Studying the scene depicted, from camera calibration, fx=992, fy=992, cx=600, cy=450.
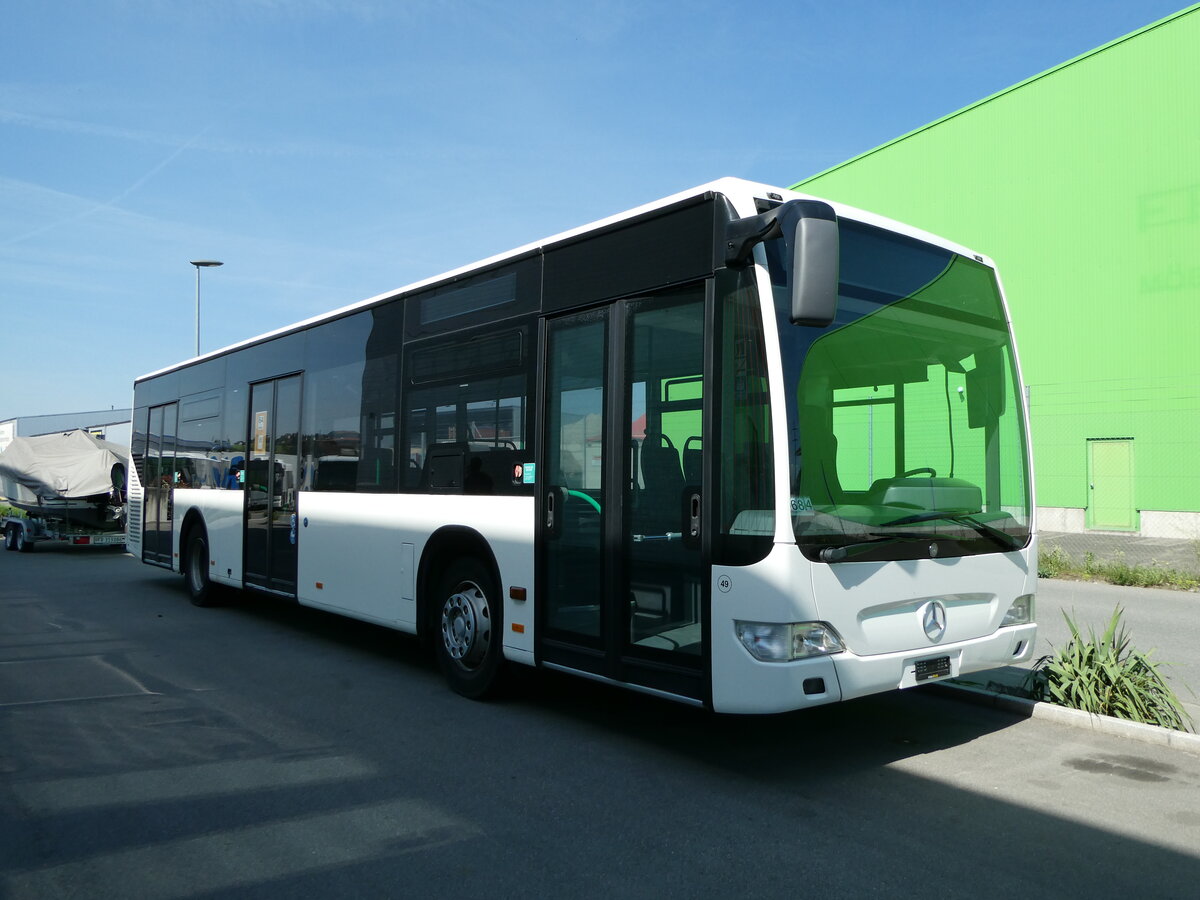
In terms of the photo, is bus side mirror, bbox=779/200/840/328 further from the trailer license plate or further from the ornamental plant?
the ornamental plant

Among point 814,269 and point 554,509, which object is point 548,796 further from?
point 814,269

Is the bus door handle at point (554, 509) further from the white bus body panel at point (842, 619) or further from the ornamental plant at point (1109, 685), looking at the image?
the ornamental plant at point (1109, 685)

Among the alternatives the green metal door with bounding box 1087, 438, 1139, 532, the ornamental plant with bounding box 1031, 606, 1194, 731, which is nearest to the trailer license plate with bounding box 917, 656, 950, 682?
the ornamental plant with bounding box 1031, 606, 1194, 731

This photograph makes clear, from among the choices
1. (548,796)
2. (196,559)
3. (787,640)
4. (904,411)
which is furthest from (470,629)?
(196,559)

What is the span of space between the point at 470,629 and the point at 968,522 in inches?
136

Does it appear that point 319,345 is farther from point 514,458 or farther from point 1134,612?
point 1134,612

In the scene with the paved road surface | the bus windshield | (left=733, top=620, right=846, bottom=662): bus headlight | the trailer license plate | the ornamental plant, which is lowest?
the paved road surface

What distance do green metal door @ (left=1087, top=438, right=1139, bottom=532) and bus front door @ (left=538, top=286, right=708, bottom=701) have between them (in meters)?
19.5

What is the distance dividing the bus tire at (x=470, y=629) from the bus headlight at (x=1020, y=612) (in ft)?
10.5

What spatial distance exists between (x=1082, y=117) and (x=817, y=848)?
23.6m

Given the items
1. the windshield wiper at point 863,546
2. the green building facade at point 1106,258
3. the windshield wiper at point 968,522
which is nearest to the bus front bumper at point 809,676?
the windshield wiper at point 863,546

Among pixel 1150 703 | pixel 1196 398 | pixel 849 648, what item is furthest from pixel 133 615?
pixel 1196 398

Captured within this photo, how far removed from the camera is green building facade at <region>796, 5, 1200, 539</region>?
21109mm

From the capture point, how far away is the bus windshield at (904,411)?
4.99 metres
